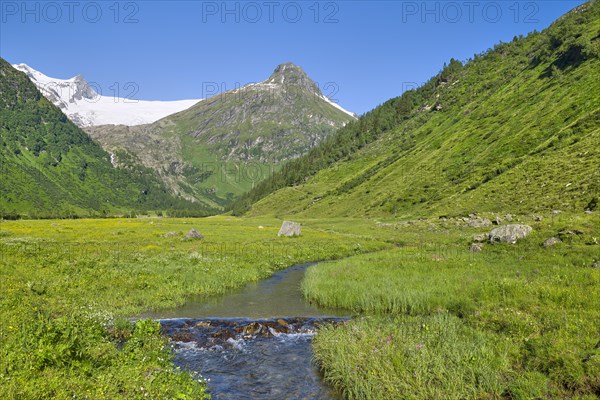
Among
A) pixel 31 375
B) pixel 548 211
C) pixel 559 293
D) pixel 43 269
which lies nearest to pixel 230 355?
pixel 31 375

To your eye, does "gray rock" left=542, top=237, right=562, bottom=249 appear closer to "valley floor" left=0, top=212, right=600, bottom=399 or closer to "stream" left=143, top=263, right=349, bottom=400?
"valley floor" left=0, top=212, right=600, bottom=399

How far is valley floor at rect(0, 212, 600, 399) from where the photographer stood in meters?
12.7

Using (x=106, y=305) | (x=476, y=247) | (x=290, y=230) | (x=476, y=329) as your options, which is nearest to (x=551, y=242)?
(x=476, y=247)

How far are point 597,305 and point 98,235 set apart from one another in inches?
2967

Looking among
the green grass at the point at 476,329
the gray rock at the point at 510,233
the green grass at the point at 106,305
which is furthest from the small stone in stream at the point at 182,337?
the gray rock at the point at 510,233

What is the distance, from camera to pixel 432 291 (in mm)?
25172

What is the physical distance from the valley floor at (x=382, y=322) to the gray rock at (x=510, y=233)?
2.93 feet

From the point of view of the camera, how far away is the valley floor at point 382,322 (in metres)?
12.7

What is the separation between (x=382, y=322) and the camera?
1997 cm

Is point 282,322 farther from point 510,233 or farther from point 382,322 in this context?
point 510,233

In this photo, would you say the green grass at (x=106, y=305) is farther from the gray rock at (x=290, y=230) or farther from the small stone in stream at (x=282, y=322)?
the gray rock at (x=290, y=230)

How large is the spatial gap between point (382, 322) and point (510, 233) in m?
22.7

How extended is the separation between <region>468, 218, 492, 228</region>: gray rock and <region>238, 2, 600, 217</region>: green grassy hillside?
267 inches

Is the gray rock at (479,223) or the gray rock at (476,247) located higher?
the gray rock at (479,223)
